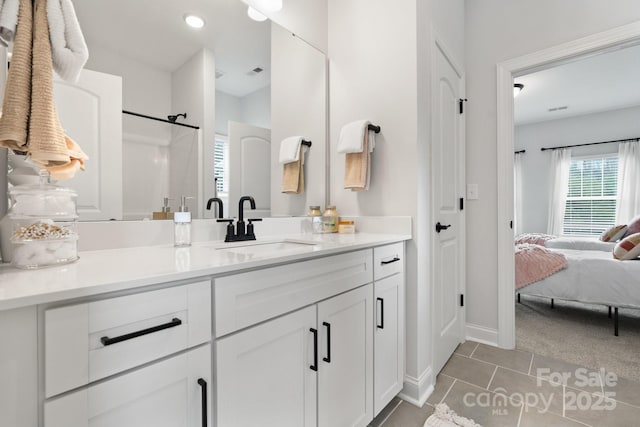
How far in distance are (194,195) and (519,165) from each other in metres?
6.33

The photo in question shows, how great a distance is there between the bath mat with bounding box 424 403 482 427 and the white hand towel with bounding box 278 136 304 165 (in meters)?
1.55

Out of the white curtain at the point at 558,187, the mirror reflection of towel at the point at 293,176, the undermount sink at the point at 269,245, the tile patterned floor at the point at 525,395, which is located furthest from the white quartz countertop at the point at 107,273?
the white curtain at the point at 558,187

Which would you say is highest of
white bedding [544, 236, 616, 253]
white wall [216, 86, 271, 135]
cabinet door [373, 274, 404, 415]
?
white wall [216, 86, 271, 135]

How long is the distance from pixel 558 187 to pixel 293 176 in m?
5.73

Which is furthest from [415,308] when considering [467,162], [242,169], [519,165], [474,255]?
[519,165]

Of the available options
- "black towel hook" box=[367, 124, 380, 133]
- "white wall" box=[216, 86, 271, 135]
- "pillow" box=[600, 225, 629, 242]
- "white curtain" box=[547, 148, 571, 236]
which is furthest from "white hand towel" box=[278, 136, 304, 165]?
"white curtain" box=[547, 148, 571, 236]

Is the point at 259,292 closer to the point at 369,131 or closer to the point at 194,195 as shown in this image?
the point at 194,195

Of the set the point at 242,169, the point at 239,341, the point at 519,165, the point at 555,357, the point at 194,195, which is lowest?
the point at 555,357

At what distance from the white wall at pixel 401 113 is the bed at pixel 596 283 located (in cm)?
170

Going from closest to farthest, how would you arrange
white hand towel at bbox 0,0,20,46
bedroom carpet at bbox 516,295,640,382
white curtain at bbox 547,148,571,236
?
white hand towel at bbox 0,0,20,46 < bedroom carpet at bbox 516,295,640,382 < white curtain at bbox 547,148,571,236

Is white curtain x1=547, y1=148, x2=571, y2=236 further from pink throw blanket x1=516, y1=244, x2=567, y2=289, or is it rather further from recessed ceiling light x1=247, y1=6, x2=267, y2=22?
recessed ceiling light x1=247, y1=6, x2=267, y2=22

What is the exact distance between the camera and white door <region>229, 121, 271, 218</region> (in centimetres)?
152

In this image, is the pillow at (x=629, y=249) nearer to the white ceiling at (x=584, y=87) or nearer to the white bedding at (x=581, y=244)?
the white bedding at (x=581, y=244)

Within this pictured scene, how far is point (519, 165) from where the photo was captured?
5738 mm
